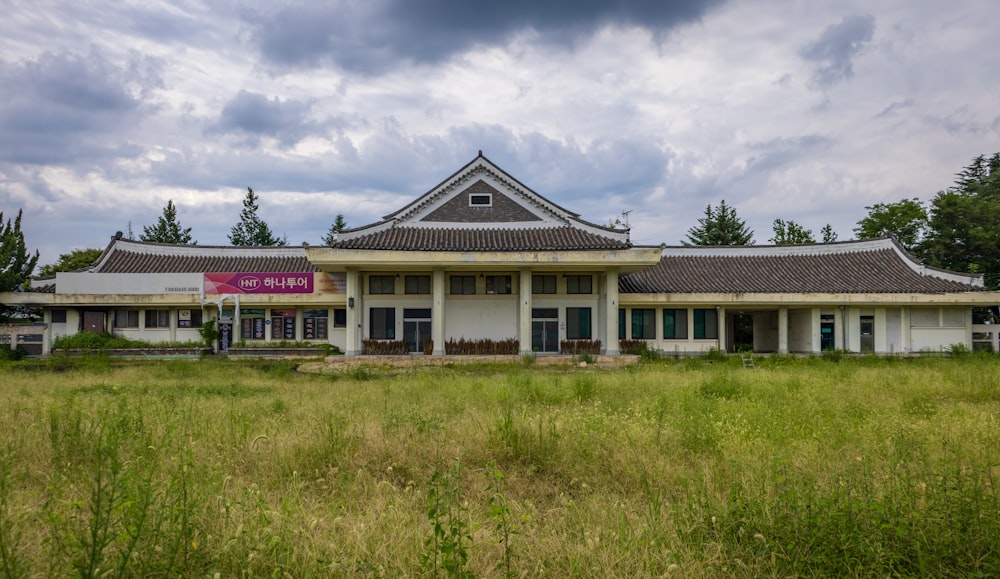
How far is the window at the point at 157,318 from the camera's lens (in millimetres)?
28798

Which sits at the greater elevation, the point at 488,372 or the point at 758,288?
the point at 758,288

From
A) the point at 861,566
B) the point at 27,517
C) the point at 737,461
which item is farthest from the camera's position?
the point at 737,461

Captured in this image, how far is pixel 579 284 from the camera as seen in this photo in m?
27.4

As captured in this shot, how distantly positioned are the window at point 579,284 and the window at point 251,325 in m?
15.3

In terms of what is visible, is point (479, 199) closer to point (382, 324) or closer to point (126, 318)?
point (382, 324)

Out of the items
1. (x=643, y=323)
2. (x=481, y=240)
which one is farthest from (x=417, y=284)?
(x=643, y=323)

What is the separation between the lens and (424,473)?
618 cm

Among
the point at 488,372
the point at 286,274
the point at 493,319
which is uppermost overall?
the point at 286,274

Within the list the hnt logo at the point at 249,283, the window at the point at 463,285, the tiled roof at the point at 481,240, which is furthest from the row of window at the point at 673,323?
the hnt logo at the point at 249,283

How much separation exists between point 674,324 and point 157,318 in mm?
25840

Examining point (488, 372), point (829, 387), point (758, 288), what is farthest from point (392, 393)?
point (758, 288)

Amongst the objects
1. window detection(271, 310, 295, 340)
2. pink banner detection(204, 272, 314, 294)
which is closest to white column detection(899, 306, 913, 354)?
pink banner detection(204, 272, 314, 294)

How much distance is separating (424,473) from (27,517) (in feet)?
10.9

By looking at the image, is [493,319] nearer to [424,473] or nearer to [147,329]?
[147,329]
